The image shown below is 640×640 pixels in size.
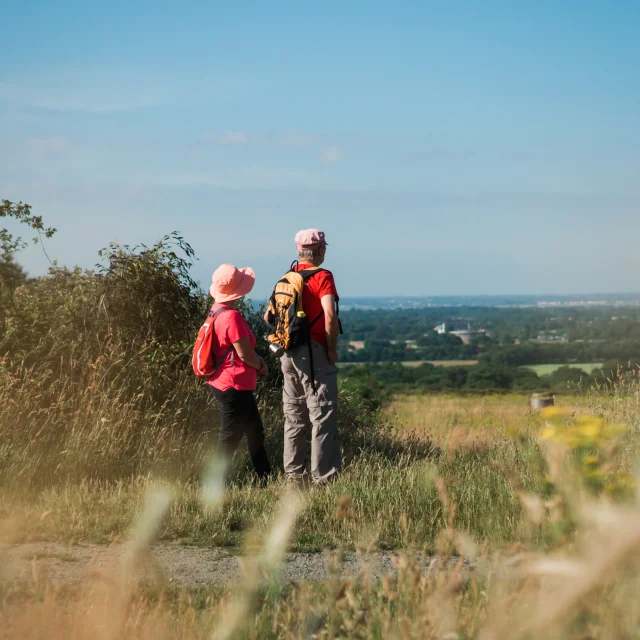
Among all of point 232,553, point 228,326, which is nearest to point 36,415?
point 228,326

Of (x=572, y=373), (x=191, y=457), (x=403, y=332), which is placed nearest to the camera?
(x=191, y=457)

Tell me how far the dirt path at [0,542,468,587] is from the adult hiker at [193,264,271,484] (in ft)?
4.86

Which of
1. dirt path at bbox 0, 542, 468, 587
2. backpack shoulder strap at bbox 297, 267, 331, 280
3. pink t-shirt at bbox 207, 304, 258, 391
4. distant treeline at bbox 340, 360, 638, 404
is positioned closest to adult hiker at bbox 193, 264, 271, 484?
pink t-shirt at bbox 207, 304, 258, 391

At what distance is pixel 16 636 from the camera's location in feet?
7.65

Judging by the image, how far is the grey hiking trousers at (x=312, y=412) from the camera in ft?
20.8

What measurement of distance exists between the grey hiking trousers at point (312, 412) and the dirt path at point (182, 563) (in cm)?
170

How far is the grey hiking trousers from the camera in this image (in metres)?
6.33

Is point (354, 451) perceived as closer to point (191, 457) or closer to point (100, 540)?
point (191, 457)

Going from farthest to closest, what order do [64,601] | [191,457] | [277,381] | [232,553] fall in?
[277,381] < [191,457] < [232,553] < [64,601]

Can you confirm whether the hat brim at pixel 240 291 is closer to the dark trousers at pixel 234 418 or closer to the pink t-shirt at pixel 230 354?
the pink t-shirt at pixel 230 354

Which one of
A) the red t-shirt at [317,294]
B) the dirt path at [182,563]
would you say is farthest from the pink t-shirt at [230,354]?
the dirt path at [182,563]

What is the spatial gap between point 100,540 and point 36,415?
258 centimetres

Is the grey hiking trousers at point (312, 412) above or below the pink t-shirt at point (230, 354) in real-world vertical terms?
below

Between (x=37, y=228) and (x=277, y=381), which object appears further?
(x=277, y=381)
